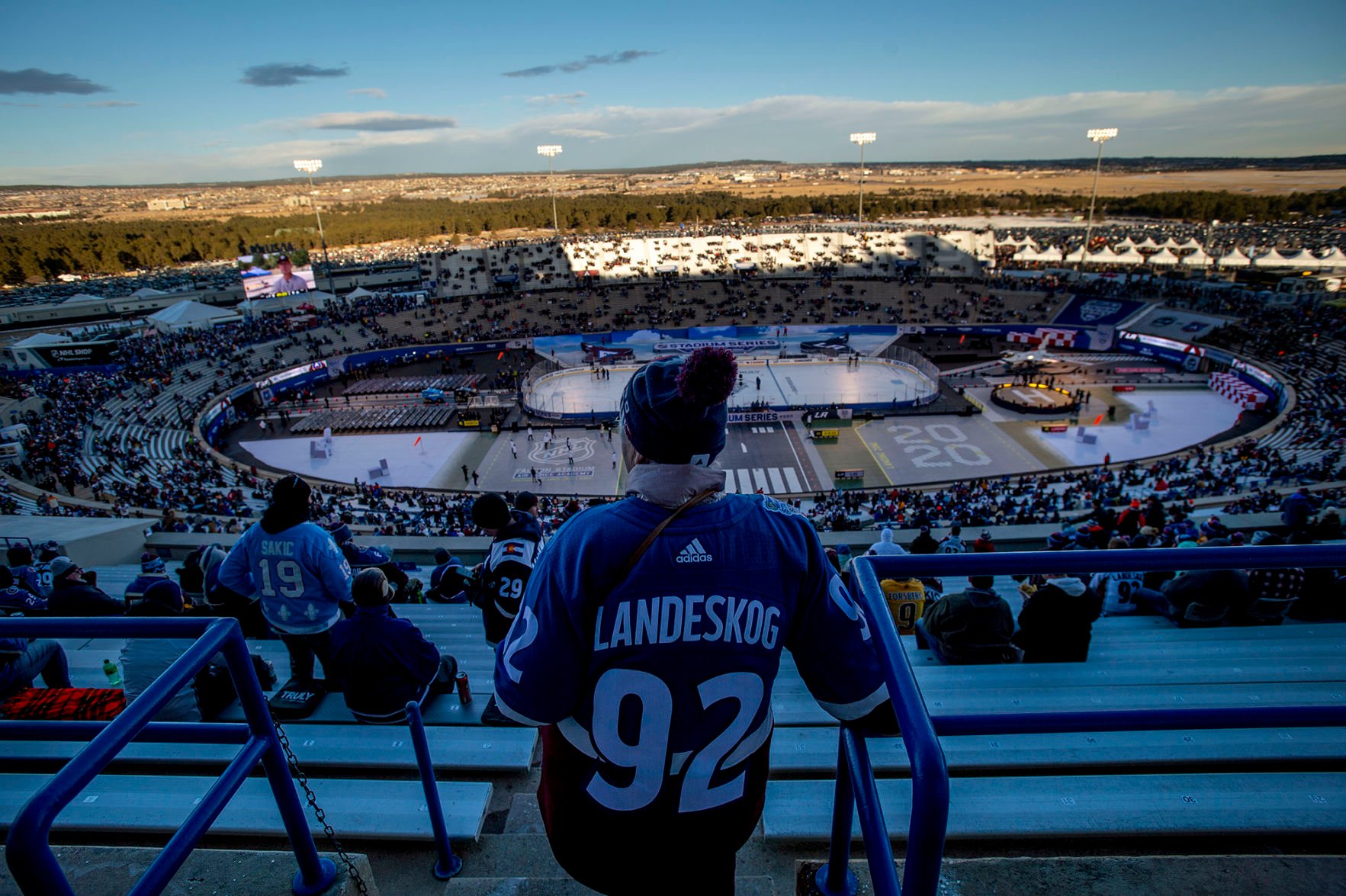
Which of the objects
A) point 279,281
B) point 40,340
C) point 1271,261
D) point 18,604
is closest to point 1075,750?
point 18,604

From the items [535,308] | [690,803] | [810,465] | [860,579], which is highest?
[860,579]

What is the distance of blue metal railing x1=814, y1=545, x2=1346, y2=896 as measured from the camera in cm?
129

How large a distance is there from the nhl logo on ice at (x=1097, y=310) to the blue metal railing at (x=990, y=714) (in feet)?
168

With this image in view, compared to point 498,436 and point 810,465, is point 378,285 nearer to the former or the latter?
point 498,436

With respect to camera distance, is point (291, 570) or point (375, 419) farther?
Result: point (375, 419)

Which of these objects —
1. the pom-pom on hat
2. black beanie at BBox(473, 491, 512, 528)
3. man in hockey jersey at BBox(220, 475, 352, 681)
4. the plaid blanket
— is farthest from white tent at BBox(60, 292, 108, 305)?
the pom-pom on hat

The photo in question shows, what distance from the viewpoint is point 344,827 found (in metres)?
2.65

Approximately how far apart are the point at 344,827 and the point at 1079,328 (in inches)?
1901

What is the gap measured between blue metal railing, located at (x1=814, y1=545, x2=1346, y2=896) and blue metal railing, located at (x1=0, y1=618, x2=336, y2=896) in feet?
4.93

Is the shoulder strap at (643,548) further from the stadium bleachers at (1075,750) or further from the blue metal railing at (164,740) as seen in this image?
the stadium bleachers at (1075,750)

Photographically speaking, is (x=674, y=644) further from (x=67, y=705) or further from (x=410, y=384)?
(x=410, y=384)

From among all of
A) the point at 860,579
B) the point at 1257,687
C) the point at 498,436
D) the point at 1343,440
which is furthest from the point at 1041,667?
the point at 498,436

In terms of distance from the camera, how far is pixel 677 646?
1.40m

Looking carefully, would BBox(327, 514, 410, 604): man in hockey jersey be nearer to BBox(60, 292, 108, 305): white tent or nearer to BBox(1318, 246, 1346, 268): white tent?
BBox(1318, 246, 1346, 268): white tent
